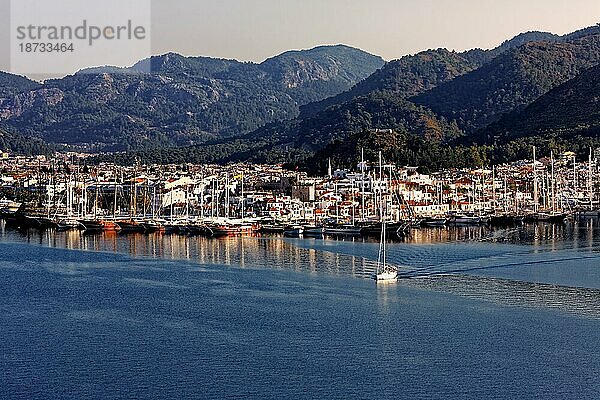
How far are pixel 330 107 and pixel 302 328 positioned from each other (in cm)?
8050

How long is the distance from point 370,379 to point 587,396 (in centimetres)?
282

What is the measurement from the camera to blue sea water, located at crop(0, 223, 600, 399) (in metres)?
13.8

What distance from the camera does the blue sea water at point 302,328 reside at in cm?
1380

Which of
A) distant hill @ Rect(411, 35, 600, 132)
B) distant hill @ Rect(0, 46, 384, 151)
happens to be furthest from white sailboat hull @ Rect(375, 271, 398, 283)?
distant hill @ Rect(0, 46, 384, 151)

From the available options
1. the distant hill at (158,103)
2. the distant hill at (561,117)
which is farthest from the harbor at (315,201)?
the distant hill at (158,103)

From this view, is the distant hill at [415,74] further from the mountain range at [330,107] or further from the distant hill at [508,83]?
the distant hill at [508,83]

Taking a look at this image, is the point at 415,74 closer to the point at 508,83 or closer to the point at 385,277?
the point at 508,83

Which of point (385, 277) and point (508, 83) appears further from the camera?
point (508, 83)

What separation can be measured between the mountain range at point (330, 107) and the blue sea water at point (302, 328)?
32.1 m

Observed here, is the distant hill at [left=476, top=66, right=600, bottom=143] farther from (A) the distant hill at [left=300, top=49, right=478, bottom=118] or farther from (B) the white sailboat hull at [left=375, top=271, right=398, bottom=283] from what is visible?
(B) the white sailboat hull at [left=375, top=271, right=398, bottom=283]

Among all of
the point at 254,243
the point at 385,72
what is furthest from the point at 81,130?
the point at 254,243

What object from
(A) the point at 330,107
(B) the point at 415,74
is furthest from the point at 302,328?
(B) the point at 415,74

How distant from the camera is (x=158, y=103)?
522 feet

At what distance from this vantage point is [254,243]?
3195cm
